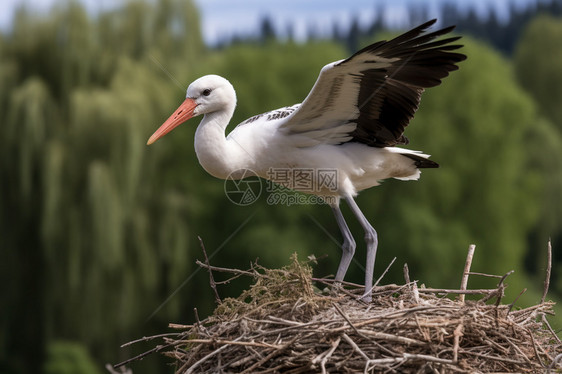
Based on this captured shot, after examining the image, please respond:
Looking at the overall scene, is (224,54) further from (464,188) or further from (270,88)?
(464,188)

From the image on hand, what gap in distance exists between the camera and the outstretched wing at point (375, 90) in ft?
15.0

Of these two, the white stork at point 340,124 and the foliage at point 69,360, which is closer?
the white stork at point 340,124

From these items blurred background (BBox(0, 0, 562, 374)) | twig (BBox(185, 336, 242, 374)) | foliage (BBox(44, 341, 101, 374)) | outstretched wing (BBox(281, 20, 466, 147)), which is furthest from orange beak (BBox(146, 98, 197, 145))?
foliage (BBox(44, 341, 101, 374))

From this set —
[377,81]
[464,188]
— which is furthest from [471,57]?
[377,81]

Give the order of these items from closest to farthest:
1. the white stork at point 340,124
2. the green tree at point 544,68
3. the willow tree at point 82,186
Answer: the white stork at point 340,124 < the willow tree at point 82,186 < the green tree at point 544,68

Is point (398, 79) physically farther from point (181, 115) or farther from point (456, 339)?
point (456, 339)

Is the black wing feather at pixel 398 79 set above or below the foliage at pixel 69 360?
above

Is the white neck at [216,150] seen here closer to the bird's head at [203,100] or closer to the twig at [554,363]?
the bird's head at [203,100]

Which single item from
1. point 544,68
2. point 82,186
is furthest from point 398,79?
point 544,68

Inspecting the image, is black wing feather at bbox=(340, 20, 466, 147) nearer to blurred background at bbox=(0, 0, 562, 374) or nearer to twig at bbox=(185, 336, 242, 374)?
twig at bbox=(185, 336, 242, 374)

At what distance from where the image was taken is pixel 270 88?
17.5 meters

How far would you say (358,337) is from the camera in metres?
3.90

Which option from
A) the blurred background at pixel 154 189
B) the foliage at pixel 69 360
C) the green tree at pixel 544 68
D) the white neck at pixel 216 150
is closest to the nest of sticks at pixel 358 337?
the white neck at pixel 216 150

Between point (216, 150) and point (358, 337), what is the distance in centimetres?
160
